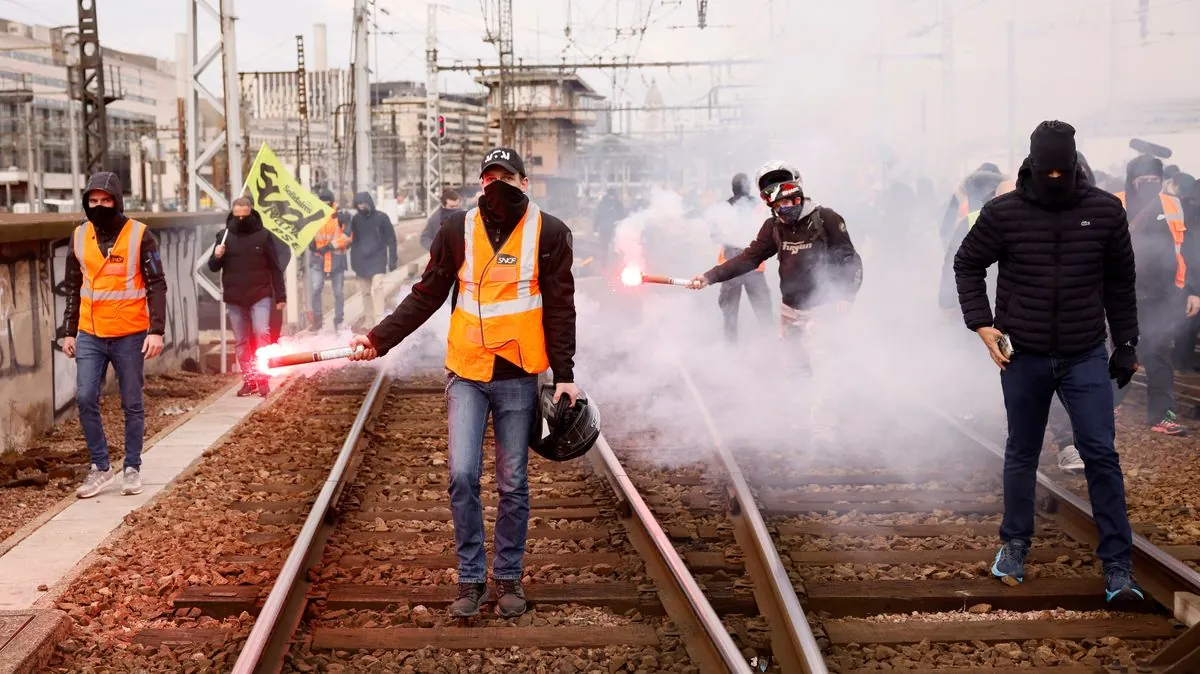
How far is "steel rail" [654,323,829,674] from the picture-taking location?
14.6ft

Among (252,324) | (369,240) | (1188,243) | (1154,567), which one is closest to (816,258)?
(1154,567)

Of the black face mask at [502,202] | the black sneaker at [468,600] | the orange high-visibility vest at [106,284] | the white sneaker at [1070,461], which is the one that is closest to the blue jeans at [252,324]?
the orange high-visibility vest at [106,284]

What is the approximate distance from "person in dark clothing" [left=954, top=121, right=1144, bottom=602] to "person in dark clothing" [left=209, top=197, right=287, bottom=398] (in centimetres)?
763

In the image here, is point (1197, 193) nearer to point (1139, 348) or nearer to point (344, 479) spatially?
point (1139, 348)

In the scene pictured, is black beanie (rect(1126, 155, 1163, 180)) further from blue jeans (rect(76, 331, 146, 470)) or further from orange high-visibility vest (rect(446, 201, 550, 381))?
blue jeans (rect(76, 331, 146, 470))

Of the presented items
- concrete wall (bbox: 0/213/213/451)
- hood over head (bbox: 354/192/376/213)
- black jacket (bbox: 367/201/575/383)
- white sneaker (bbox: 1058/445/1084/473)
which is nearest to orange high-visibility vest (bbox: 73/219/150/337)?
concrete wall (bbox: 0/213/213/451)

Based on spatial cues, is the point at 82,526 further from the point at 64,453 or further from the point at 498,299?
the point at 498,299

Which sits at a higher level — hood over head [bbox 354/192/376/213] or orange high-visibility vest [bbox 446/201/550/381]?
hood over head [bbox 354/192/376/213]

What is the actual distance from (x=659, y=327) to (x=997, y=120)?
5.95 metres

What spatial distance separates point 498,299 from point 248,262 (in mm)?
6918

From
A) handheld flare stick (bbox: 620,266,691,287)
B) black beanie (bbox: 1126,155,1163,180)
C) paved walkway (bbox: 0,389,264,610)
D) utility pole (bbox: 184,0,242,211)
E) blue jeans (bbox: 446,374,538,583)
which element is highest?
utility pole (bbox: 184,0,242,211)

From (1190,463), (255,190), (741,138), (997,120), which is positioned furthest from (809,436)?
(741,138)

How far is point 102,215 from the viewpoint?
7.38 metres

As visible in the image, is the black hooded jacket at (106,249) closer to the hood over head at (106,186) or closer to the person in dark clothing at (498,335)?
the hood over head at (106,186)
